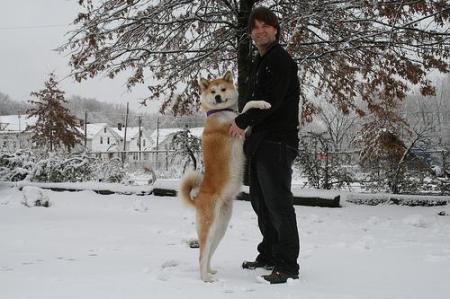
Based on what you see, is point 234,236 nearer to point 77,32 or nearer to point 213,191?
point 213,191

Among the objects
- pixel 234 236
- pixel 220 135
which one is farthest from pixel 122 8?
pixel 220 135

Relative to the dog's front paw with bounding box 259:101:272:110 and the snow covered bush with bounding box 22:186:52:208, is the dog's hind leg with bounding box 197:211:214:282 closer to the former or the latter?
the dog's front paw with bounding box 259:101:272:110

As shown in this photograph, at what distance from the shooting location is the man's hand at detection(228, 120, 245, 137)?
11.2 feet

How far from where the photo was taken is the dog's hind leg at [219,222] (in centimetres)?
344

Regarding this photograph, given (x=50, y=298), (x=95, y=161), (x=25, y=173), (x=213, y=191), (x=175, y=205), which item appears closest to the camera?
(x=50, y=298)

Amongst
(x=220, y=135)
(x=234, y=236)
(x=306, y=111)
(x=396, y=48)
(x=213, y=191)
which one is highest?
(x=396, y=48)

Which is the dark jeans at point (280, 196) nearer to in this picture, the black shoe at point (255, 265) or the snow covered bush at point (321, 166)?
the black shoe at point (255, 265)

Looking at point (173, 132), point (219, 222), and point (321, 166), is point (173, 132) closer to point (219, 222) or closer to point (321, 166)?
point (321, 166)

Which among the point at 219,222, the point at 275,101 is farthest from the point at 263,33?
the point at 219,222

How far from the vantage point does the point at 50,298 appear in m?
2.60

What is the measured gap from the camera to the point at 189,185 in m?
3.59

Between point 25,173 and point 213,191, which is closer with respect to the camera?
point 213,191

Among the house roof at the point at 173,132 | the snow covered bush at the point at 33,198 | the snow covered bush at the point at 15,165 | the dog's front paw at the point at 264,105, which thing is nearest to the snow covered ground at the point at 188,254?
the snow covered bush at the point at 33,198

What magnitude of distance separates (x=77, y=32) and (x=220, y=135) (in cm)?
609
